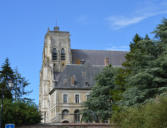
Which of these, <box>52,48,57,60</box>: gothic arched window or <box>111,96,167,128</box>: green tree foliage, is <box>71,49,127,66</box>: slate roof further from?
<box>111,96,167,128</box>: green tree foliage

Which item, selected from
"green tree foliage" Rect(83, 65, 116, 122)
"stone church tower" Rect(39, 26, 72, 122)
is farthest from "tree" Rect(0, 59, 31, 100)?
"stone church tower" Rect(39, 26, 72, 122)

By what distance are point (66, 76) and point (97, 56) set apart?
73.6 feet

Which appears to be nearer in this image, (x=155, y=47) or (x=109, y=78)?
(x=155, y=47)

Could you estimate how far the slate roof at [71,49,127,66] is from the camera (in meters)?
83.2

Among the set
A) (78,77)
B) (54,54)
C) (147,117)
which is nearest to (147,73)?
(147,117)

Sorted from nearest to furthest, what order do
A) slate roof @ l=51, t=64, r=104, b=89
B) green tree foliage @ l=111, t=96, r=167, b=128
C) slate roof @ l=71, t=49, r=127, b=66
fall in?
green tree foliage @ l=111, t=96, r=167, b=128, slate roof @ l=51, t=64, r=104, b=89, slate roof @ l=71, t=49, r=127, b=66

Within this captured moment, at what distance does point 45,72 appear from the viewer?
79.7 m

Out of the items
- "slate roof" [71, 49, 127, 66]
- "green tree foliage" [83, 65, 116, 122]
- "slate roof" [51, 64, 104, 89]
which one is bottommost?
"green tree foliage" [83, 65, 116, 122]

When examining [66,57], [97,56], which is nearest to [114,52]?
[97,56]

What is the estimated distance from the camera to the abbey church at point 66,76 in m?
62.7

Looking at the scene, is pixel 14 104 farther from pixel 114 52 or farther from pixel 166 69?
pixel 114 52

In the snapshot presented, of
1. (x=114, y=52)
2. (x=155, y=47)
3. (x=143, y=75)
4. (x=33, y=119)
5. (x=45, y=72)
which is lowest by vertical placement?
(x=33, y=119)

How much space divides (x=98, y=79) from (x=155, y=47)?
16896 mm

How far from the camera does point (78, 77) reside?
64.1 meters
